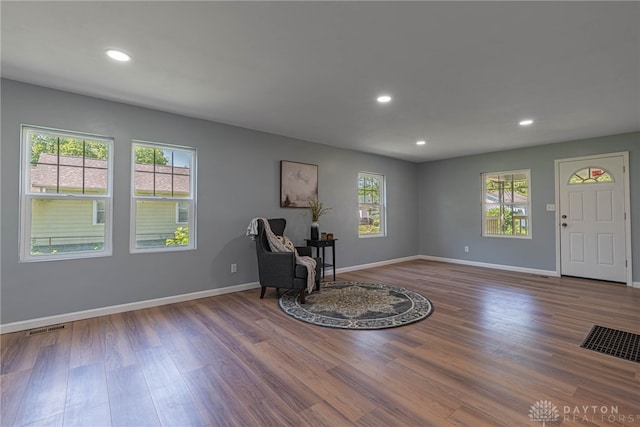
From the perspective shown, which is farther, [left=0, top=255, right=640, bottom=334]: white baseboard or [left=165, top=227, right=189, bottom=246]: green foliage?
[left=165, top=227, right=189, bottom=246]: green foliage

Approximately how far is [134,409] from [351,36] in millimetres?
2776

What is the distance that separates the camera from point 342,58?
2375 millimetres

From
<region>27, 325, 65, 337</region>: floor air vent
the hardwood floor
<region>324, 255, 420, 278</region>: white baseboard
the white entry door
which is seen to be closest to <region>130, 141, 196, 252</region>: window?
the hardwood floor

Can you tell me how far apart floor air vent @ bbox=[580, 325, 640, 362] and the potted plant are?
3.39 meters

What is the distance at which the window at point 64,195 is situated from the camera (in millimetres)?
2902

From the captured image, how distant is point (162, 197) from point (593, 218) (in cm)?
663

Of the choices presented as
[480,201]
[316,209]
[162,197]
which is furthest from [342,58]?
[480,201]

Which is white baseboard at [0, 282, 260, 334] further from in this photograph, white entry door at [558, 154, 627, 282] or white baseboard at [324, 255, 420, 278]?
white entry door at [558, 154, 627, 282]

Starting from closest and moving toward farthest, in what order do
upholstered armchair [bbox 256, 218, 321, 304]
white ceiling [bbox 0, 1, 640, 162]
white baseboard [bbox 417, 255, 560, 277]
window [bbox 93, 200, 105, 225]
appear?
1. white ceiling [bbox 0, 1, 640, 162]
2. window [bbox 93, 200, 105, 225]
3. upholstered armchair [bbox 256, 218, 321, 304]
4. white baseboard [bbox 417, 255, 560, 277]

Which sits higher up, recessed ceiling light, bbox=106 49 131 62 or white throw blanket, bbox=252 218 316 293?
recessed ceiling light, bbox=106 49 131 62

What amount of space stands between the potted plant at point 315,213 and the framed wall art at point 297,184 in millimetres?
87

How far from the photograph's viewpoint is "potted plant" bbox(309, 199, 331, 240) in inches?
189

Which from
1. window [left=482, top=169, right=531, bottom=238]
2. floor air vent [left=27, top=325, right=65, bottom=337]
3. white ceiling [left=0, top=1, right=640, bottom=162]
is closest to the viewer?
white ceiling [left=0, top=1, right=640, bottom=162]

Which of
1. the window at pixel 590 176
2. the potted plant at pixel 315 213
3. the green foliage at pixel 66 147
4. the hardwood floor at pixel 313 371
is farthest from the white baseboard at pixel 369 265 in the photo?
the green foliage at pixel 66 147
